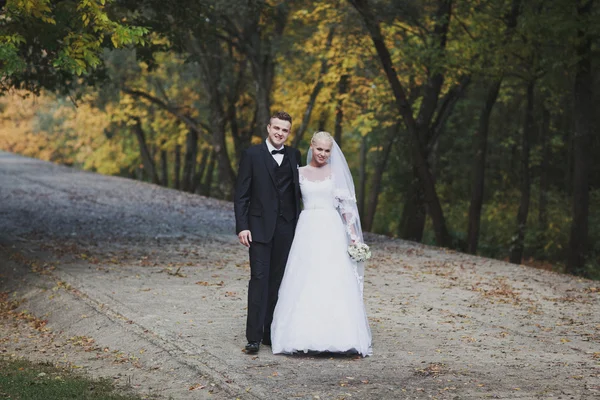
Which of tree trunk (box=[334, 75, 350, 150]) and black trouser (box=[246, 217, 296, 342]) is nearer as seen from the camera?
black trouser (box=[246, 217, 296, 342])

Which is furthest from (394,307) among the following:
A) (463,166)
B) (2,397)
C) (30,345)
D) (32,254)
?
(463,166)

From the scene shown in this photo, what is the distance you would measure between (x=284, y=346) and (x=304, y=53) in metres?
24.4

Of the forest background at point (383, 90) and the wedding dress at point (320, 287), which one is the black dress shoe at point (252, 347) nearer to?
the wedding dress at point (320, 287)

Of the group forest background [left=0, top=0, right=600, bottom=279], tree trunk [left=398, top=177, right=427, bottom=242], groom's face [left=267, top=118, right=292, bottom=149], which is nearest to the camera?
groom's face [left=267, top=118, right=292, bottom=149]

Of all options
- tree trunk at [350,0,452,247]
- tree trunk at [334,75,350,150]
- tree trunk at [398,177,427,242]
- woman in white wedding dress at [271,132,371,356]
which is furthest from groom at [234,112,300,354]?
tree trunk at [334,75,350,150]

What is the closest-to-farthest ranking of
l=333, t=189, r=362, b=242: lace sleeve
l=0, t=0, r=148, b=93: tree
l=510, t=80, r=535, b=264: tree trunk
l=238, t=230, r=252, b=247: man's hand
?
l=238, t=230, r=252, b=247: man's hand < l=333, t=189, r=362, b=242: lace sleeve < l=0, t=0, r=148, b=93: tree < l=510, t=80, r=535, b=264: tree trunk

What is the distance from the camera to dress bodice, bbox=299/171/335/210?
9.30 metres

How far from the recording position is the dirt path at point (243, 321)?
27.1 feet

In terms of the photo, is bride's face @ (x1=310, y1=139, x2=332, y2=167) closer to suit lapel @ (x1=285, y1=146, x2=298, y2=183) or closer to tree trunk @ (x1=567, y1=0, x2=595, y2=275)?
suit lapel @ (x1=285, y1=146, x2=298, y2=183)

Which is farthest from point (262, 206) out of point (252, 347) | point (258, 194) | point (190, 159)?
point (190, 159)

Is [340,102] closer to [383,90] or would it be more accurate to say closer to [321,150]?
[383,90]

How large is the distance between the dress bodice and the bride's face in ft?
0.66

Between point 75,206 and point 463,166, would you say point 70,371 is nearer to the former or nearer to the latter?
point 75,206

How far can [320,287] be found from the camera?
9.13 meters
